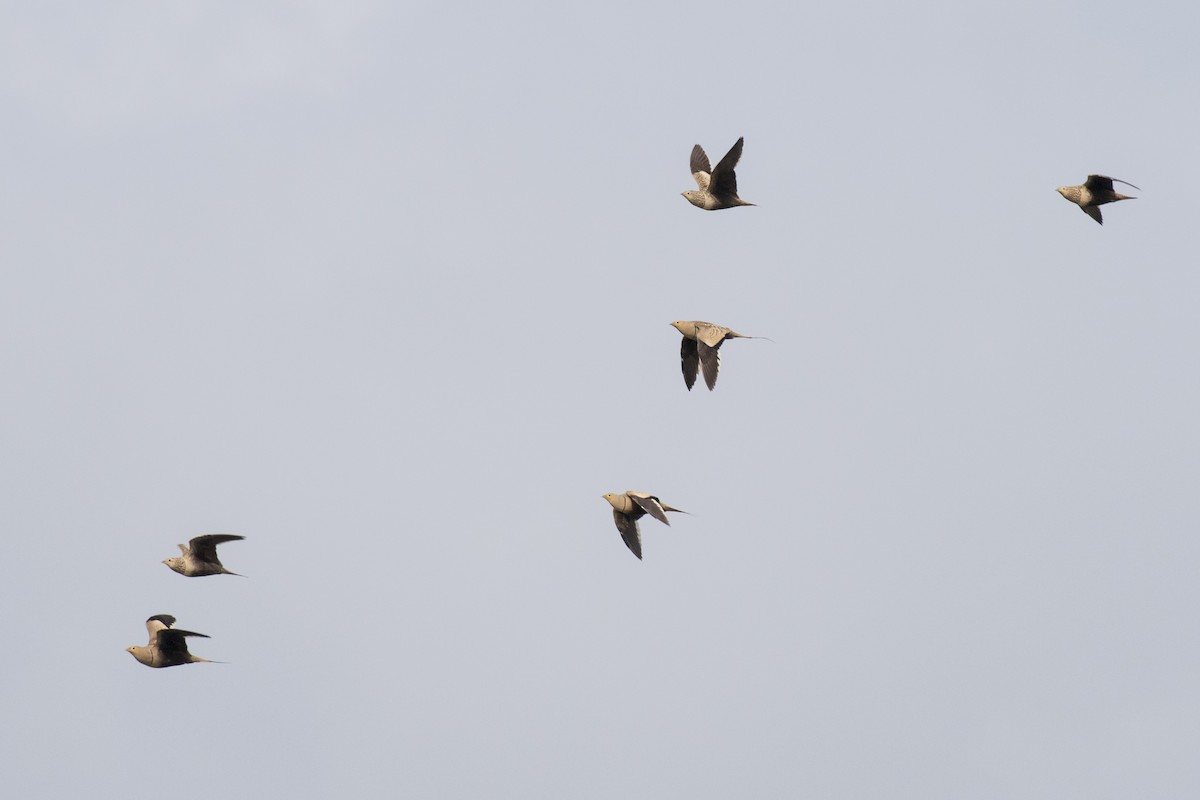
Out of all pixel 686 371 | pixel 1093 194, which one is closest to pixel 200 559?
pixel 686 371

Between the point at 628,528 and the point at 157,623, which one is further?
the point at 628,528

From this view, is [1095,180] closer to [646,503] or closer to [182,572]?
[646,503]

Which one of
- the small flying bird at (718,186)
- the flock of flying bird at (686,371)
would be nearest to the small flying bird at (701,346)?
the flock of flying bird at (686,371)

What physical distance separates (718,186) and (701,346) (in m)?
3.42

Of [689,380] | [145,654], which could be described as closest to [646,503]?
[689,380]

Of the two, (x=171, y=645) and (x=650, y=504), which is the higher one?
(x=650, y=504)

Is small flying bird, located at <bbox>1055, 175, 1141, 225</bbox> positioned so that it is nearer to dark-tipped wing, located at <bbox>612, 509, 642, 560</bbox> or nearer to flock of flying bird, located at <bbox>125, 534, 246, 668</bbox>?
dark-tipped wing, located at <bbox>612, 509, 642, 560</bbox>

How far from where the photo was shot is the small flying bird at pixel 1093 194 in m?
35.3

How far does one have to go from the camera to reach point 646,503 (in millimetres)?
33406

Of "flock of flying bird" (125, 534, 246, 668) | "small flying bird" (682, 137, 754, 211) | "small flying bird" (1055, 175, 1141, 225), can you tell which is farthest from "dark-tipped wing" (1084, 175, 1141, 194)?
"flock of flying bird" (125, 534, 246, 668)

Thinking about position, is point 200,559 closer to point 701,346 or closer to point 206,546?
point 206,546

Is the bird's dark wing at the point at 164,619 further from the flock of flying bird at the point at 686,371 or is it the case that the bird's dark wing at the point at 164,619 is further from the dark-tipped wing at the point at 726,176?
the dark-tipped wing at the point at 726,176

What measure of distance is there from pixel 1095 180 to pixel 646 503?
37.9 ft

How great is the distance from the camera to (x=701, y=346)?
36656 millimetres
